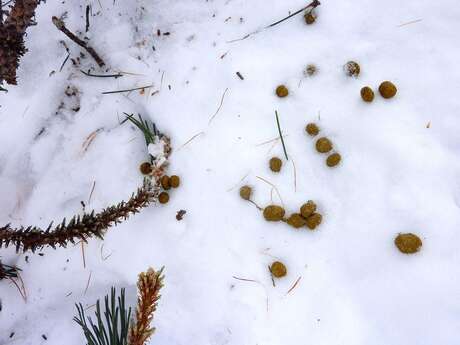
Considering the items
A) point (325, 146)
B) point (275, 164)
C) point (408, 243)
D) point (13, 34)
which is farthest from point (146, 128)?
point (408, 243)

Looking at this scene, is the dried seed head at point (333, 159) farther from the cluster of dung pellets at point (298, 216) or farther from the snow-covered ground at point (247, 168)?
the cluster of dung pellets at point (298, 216)

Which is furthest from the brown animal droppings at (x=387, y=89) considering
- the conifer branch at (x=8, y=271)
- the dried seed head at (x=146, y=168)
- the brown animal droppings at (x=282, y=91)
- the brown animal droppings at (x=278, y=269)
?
the conifer branch at (x=8, y=271)

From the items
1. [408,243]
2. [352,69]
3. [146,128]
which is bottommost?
[408,243]

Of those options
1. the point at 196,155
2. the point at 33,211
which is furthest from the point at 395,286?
the point at 33,211

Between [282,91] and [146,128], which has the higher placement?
[146,128]

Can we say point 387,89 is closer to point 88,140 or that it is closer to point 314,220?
point 314,220

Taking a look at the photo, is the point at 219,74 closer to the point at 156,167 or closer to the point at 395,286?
the point at 156,167
